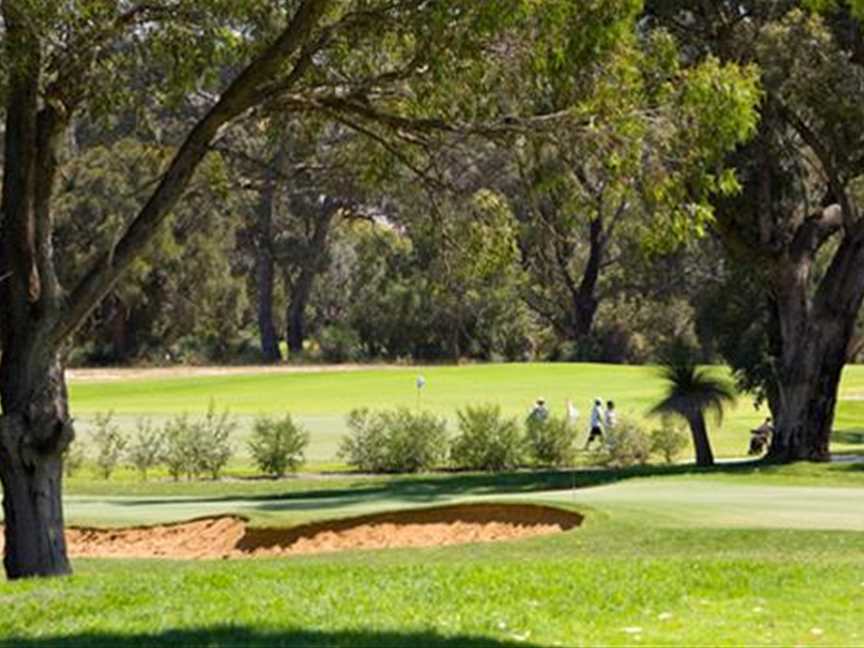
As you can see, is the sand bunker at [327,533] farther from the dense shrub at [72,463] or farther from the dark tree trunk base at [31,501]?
the dense shrub at [72,463]

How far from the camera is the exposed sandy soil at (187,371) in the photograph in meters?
67.9

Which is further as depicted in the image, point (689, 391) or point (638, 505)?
point (689, 391)

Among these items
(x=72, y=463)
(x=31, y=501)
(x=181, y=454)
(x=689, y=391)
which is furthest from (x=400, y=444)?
(x=31, y=501)

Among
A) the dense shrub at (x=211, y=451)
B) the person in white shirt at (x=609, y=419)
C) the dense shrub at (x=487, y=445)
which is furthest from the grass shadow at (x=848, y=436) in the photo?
the dense shrub at (x=211, y=451)

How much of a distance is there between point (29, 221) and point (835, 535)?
8655 mm

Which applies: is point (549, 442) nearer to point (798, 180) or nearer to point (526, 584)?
point (798, 180)

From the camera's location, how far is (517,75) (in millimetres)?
14680

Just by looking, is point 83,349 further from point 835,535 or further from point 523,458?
point 835,535

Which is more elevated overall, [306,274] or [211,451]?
[306,274]

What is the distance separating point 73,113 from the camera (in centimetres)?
1603

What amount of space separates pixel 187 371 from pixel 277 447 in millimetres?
36973

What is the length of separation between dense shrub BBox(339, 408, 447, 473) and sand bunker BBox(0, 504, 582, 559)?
14.2 m

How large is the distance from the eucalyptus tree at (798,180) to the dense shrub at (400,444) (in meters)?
7.75

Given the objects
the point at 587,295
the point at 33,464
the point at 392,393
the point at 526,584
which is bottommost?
the point at 526,584
